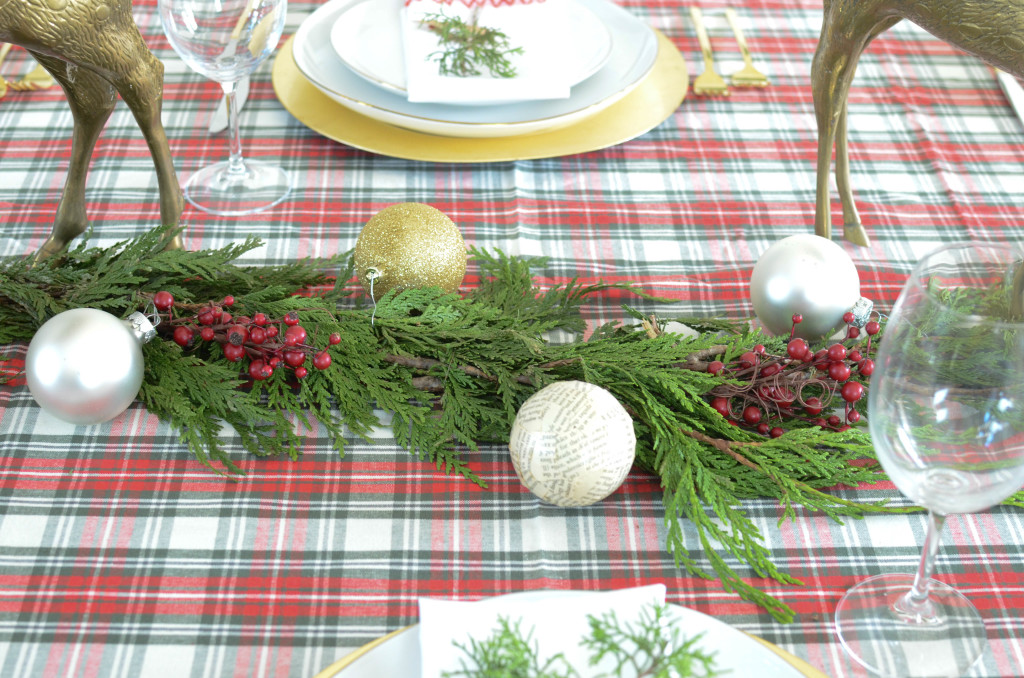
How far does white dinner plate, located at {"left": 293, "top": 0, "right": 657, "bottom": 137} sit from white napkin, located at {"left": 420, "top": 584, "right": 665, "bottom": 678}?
1.94 ft

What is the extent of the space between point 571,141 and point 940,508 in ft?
2.02

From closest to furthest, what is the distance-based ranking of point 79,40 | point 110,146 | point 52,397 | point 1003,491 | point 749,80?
1. point 1003,491
2. point 52,397
3. point 79,40
4. point 110,146
5. point 749,80

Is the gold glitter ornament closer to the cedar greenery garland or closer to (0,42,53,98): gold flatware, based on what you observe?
the cedar greenery garland

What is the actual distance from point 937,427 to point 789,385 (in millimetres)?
169

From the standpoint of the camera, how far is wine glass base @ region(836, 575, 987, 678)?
0.52m

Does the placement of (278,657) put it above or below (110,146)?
below

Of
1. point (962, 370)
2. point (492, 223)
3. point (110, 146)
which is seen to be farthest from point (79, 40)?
point (962, 370)

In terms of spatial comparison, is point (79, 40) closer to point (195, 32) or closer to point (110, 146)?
point (195, 32)

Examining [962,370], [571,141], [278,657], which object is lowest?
[278,657]

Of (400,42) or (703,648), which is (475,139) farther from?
(703,648)

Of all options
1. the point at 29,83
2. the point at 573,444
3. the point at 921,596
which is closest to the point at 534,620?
the point at 573,444

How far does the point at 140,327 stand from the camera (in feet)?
2.17

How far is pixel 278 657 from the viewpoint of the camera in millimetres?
528

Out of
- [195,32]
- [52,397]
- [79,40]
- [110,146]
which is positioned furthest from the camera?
[110,146]
